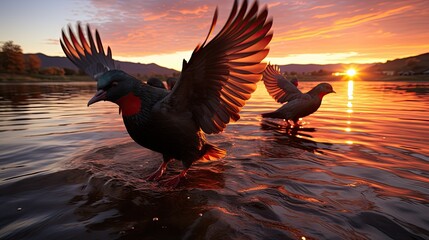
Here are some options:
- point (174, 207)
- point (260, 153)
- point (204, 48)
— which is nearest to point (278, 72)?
point (260, 153)

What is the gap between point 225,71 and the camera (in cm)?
339

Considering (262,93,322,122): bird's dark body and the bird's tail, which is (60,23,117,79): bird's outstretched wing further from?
(262,93,322,122): bird's dark body

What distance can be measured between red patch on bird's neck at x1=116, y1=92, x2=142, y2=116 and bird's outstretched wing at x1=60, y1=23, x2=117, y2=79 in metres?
1.88

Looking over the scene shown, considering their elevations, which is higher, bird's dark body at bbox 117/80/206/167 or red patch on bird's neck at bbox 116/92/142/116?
red patch on bird's neck at bbox 116/92/142/116

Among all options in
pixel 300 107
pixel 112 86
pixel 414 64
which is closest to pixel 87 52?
pixel 112 86

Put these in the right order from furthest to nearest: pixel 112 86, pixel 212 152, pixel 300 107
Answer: pixel 300 107 → pixel 212 152 → pixel 112 86

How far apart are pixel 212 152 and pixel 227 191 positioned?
1157 mm

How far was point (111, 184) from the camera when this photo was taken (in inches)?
134

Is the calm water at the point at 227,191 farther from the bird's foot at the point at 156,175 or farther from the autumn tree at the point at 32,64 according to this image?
the autumn tree at the point at 32,64

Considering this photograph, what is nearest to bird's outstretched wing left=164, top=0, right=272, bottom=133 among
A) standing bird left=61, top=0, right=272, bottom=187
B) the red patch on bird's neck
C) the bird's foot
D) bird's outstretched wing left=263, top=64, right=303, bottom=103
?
standing bird left=61, top=0, right=272, bottom=187

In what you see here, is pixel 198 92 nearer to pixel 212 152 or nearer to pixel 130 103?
pixel 130 103

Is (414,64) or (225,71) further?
(414,64)

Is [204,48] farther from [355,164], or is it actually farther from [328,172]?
[355,164]

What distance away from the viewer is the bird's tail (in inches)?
167
